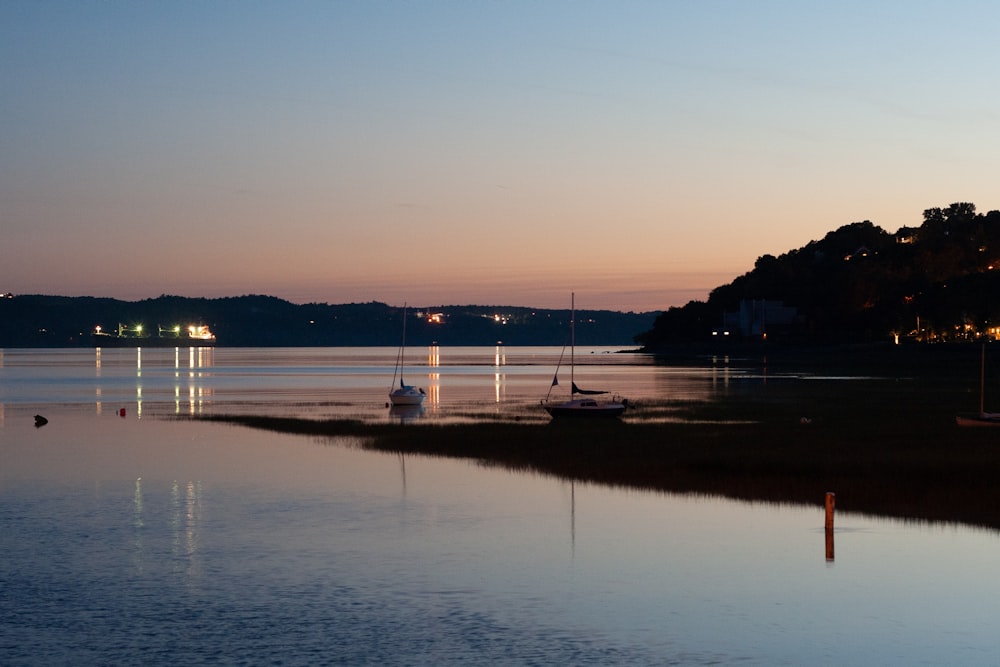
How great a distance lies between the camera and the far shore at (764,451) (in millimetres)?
34656

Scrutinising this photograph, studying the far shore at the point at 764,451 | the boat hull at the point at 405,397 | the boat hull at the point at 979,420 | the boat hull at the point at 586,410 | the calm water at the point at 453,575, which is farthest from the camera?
the boat hull at the point at 405,397

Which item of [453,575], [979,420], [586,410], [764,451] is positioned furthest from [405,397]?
[453,575]

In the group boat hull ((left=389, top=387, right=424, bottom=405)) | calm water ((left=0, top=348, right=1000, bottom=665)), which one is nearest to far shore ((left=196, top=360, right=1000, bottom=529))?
calm water ((left=0, top=348, right=1000, bottom=665))

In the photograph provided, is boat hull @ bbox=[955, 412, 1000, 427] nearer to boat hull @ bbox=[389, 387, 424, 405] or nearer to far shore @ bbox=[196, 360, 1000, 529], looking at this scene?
far shore @ bbox=[196, 360, 1000, 529]

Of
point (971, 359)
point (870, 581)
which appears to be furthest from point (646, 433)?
point (971, 359)

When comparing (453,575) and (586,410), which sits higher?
(586,410)

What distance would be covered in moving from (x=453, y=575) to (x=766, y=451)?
24.4 m

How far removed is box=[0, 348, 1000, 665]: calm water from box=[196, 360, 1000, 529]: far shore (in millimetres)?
2479

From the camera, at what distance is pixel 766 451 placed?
4597 cm

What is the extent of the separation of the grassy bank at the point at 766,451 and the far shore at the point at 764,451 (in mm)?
46

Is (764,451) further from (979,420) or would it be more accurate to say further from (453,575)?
(453,575)

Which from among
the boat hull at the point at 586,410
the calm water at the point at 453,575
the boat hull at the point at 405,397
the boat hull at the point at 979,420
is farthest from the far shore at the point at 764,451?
the boat hull at the point at 405,397

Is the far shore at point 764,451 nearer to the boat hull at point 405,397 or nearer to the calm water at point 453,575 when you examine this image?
the calm water at point 453,575

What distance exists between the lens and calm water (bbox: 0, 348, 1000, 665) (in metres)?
18.5
